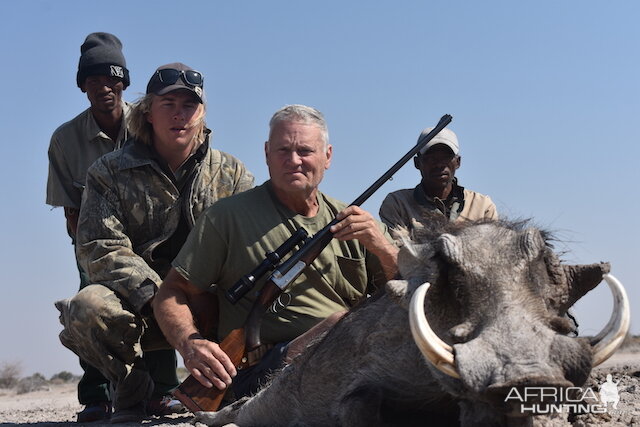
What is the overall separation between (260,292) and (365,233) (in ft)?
2.50

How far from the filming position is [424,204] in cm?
879

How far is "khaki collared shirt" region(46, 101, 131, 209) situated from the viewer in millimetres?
8367

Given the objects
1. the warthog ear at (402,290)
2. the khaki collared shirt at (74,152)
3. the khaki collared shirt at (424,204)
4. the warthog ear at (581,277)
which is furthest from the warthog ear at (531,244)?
the khaki collared shirt at (74,152)

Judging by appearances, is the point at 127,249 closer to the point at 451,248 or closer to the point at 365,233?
the point at 365,233

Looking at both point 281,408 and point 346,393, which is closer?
point 346,393

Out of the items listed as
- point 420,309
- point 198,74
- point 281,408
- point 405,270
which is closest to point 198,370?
point 281,408

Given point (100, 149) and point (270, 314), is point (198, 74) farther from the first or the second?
point (270, 314)

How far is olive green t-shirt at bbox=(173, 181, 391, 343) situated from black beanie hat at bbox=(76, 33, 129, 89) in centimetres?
274

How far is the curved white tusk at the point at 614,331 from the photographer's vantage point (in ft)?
12.3

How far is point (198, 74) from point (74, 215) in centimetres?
200

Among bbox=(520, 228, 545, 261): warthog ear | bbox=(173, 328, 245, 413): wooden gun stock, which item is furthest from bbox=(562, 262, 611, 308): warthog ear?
bbox=(173, 328, 245, 413): wooden gun stock

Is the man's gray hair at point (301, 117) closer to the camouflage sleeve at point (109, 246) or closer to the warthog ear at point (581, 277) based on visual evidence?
the camouflage sleeve at point (109, 246)

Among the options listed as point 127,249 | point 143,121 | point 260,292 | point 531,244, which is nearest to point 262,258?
point 260,292

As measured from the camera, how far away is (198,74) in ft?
24.2
